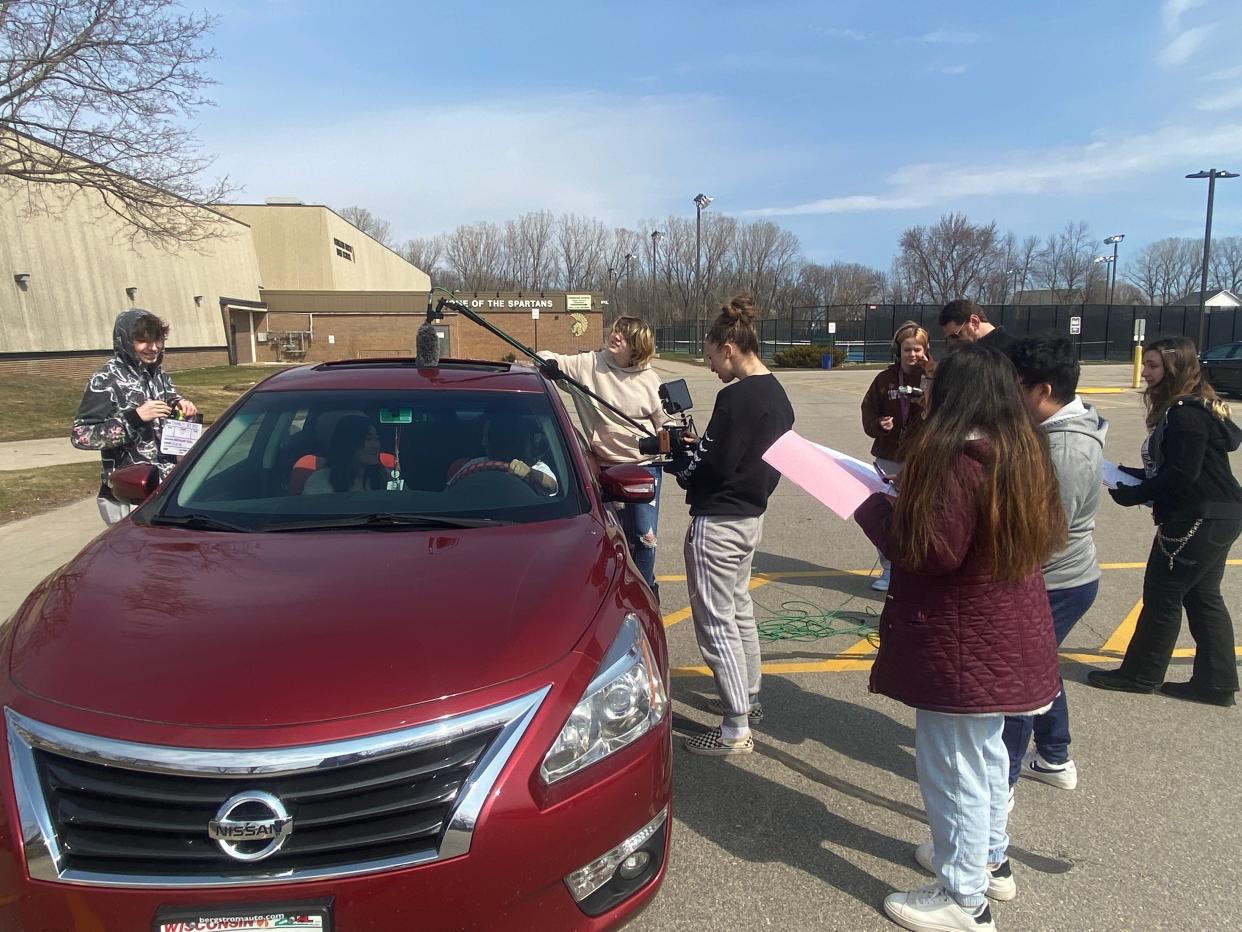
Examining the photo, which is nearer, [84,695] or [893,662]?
[84,695]

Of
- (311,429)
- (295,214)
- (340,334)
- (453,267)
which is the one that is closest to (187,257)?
(340,334)

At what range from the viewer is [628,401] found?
4.60 meters

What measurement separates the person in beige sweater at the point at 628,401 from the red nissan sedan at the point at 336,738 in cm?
195

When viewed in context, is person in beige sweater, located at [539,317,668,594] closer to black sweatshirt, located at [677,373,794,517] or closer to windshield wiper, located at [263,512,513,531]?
black sweatshirt, located at [677,373,794,517]

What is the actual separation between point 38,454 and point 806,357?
3183cm

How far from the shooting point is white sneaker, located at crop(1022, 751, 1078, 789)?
3176mm

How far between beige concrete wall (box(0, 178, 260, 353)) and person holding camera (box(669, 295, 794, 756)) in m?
18.2

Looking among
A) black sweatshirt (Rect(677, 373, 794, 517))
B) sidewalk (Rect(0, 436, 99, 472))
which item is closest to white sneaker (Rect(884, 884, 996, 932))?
black sweatshirt (Rect(677, 373, 794, 517))

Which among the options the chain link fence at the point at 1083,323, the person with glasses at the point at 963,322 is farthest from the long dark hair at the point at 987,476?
the chain link fence at the point at 1083,323

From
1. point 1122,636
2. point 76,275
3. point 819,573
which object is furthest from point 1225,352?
point 76,275

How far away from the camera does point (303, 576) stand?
92.4 inches

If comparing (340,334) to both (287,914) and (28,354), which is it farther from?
(287,914)

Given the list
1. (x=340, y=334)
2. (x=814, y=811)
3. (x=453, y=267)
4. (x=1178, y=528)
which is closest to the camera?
(x=814, y=811)

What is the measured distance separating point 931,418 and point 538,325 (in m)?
47.5
